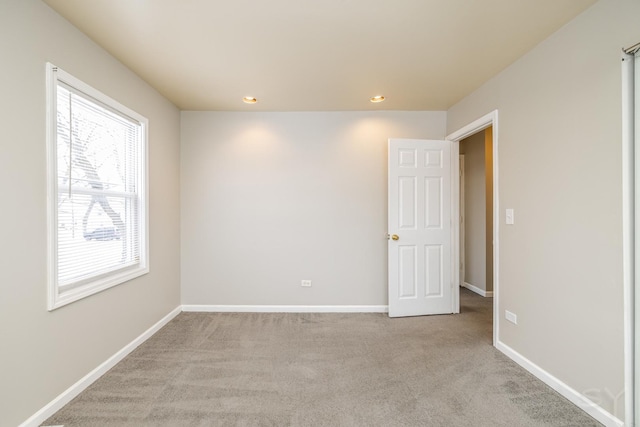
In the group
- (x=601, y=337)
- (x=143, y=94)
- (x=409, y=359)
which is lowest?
(x=409, y=359)

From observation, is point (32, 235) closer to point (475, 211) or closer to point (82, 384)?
point (82, 384)

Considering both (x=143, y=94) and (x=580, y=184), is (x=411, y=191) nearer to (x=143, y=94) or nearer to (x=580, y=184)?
(x=580, y=184)

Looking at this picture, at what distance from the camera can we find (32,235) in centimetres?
162

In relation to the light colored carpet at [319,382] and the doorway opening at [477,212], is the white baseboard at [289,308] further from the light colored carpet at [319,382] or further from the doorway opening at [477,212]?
the doorway opening at [477,212]

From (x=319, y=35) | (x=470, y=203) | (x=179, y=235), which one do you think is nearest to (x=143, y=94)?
(x=179, y=235)

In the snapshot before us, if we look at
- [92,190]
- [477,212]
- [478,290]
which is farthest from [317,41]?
[478,290]

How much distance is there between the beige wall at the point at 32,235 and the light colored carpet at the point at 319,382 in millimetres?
262

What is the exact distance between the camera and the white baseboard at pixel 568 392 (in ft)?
5.30

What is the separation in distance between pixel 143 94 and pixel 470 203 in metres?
4.65

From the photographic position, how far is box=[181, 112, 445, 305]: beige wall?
11.4ft

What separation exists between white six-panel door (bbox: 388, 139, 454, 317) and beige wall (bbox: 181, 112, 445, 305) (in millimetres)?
216

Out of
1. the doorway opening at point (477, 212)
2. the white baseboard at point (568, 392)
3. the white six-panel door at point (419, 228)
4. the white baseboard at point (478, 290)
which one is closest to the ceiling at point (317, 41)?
the white six-panel door at point (419, 228)

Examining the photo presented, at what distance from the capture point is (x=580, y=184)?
5.83ft

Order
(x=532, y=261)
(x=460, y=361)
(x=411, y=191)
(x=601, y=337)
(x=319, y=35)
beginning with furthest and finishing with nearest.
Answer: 1. (x=411, y=191)
2. (x=460, y=361)
3. (x=532, y=261)
4. (x=319, y=35)
5. (x=601, y=337)
